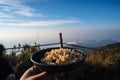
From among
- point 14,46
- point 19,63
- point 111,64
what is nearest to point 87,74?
point 111,64

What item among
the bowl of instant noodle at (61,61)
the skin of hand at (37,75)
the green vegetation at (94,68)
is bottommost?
the green vegetation at (94,68)

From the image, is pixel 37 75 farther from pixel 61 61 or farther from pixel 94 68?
pixel 94 68

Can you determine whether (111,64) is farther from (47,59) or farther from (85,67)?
(47,59)

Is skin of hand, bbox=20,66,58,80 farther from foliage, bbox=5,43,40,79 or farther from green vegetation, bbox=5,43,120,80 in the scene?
foliage, bbox=5,43,40,79

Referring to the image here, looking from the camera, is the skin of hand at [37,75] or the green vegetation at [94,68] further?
the green vegetation at [94,68]

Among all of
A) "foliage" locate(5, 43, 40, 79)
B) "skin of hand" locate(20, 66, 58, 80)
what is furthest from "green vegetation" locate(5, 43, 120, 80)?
"skin of hand" locate(20, 66, 58, 80)

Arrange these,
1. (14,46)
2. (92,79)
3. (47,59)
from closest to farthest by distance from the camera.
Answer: (47,59)
(92,79)
(14,46)

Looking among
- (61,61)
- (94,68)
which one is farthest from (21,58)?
(61,61)

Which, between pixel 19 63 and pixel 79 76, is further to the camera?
pixel 19 63

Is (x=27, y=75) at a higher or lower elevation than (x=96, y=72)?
higher

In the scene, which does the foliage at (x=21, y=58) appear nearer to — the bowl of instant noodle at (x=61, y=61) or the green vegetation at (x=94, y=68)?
the green vegetation at (x=94, y=68)

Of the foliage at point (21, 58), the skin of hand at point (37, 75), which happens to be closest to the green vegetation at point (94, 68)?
the foliage at point (21, 58)
